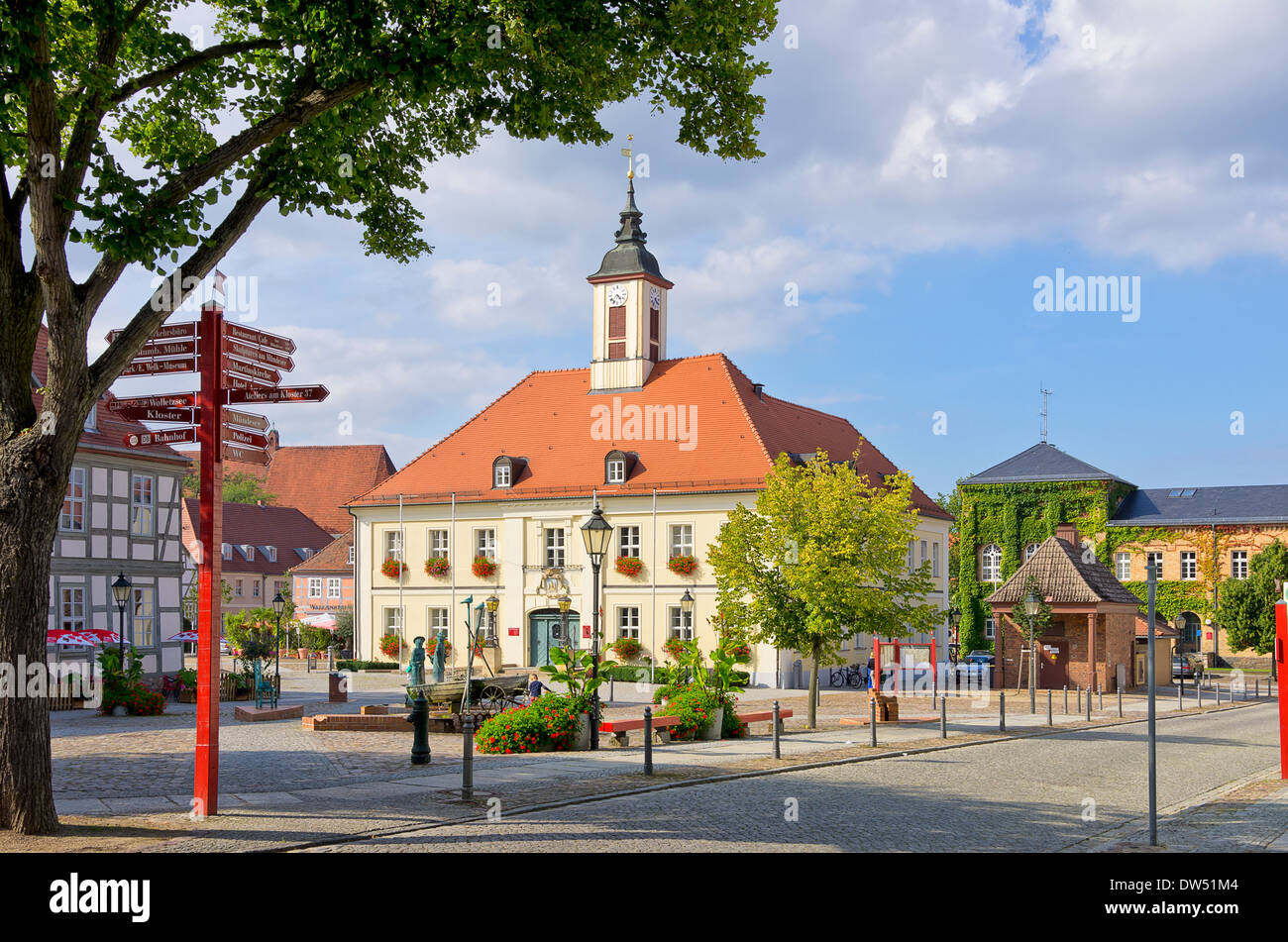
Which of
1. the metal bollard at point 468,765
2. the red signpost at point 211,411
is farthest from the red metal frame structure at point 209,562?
the metal bollard at point 468,765

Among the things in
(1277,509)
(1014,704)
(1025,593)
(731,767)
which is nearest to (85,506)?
(731,767)

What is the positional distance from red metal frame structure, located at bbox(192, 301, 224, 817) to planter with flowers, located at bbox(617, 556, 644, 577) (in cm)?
3124

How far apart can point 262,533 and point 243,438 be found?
69136mm

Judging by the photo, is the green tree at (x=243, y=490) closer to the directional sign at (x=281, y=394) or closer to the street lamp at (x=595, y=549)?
the street lamp at (x=595, y=549)

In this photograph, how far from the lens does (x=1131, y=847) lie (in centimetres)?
1089

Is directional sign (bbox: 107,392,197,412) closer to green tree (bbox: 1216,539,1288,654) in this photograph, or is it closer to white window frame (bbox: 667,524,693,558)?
white window frame (bbox: 667,524,693,558)

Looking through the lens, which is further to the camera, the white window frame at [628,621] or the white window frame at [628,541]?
the white window frame at [628,541]

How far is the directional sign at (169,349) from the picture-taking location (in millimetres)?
12227

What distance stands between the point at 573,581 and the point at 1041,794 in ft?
101

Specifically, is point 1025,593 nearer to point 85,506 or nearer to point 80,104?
point 85,506

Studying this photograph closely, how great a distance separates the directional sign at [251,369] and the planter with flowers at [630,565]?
1222 inches

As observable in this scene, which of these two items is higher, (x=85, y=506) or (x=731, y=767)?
(x=85, y=506)

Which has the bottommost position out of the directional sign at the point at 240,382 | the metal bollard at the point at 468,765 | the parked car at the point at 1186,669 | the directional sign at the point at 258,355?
the parked car at the point at 1186,669

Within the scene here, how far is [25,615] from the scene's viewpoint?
34.6 ft
